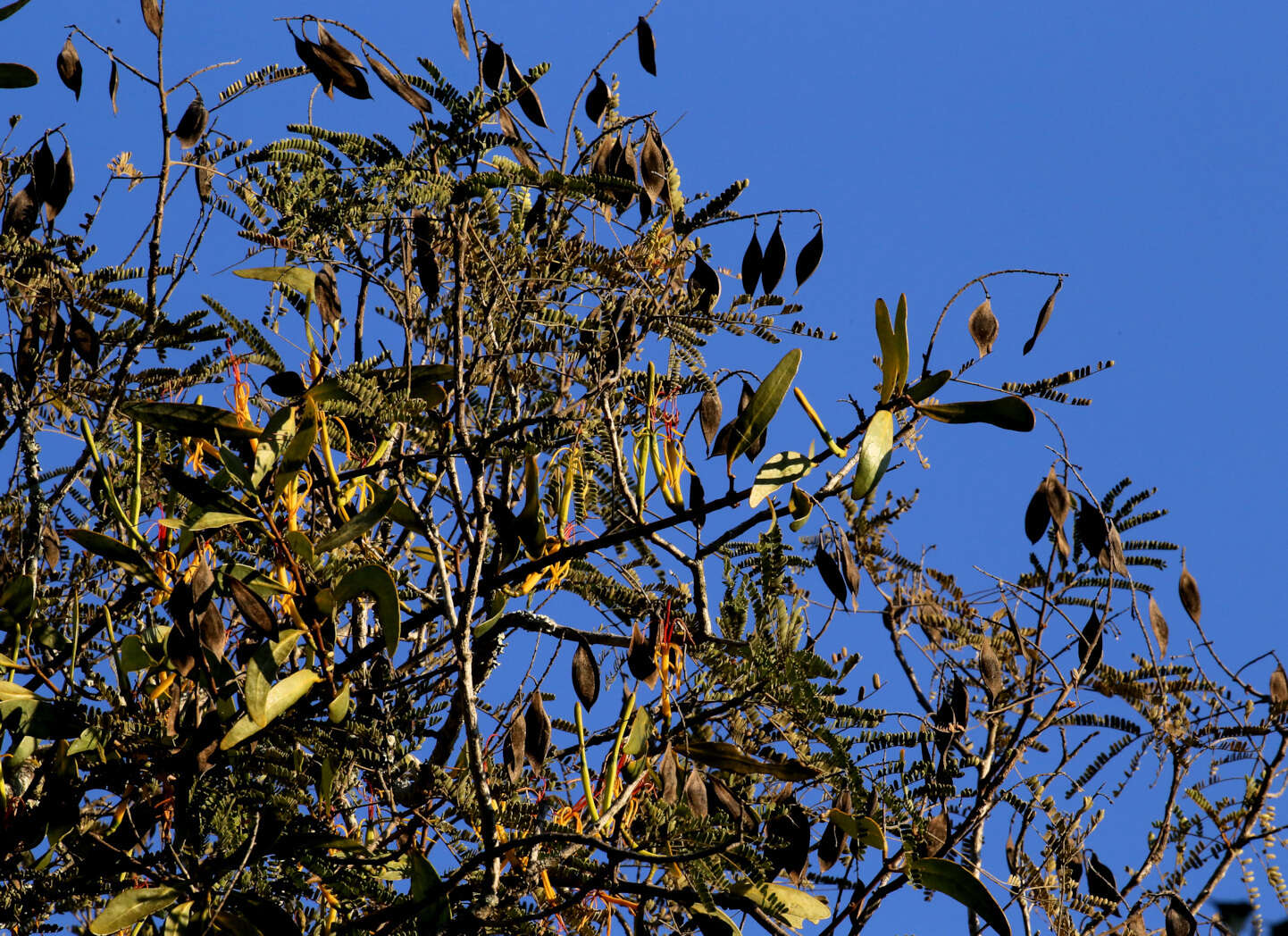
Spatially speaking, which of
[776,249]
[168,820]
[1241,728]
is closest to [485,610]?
[168,820]

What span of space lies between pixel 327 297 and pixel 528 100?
2.24 ft

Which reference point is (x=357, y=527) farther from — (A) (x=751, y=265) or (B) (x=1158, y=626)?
(B) (x=1158, y=626)

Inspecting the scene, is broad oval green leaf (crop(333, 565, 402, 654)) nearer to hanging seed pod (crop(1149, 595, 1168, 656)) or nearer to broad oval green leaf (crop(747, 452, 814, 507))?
broad oval green leaf (crop(747, 452, 814, 507))

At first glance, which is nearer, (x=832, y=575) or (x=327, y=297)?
(x=832, y=575)

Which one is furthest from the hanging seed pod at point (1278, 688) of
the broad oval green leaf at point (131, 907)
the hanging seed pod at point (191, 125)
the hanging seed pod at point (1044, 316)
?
the hanging seed pod at point (191, 125)

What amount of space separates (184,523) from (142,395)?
1525 millimetres

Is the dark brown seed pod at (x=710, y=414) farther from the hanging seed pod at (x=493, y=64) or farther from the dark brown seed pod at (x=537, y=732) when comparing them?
the hanging seed pod at (x=493, y=64)

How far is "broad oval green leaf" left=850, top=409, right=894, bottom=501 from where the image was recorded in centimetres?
196

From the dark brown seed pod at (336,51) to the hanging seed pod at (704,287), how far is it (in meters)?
0.92

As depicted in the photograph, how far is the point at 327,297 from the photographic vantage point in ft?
9.93

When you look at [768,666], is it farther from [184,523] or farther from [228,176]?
[228,176]

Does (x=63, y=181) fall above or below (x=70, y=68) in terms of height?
below

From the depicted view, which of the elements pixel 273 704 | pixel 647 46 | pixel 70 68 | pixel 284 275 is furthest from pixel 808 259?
pixel 70 68

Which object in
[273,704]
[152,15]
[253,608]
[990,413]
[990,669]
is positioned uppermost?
[152,15]
